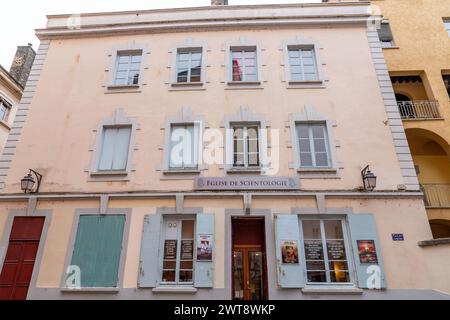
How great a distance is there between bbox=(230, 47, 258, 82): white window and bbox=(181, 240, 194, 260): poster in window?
5.79 metres

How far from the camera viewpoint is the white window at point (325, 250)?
25.2 ft

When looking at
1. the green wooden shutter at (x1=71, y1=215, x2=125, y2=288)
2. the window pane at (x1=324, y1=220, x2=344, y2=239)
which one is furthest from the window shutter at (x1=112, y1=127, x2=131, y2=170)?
the window pane at (x1=324, y1=220, x2=344, y2=239)

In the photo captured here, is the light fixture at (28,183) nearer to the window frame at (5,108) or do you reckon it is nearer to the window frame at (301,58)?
the window frame at (301,58)

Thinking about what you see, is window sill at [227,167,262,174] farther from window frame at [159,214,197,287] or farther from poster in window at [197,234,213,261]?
poster in window at [197,234,213,261]

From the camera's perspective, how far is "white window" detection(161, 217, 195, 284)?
7.85 meters

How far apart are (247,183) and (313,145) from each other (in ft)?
8.23

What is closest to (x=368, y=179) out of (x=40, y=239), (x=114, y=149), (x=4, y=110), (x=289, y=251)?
(x=289, y=251)

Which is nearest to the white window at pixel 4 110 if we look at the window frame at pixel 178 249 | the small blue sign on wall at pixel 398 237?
the window frame at pixel 178 249

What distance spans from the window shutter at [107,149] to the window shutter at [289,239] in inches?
220

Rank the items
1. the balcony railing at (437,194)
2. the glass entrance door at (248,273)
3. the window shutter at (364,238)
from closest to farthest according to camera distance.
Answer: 1. the window shutter at (364,238)
2. the glass entrance door at (248,273)
3. the balcony railing at (437,194)

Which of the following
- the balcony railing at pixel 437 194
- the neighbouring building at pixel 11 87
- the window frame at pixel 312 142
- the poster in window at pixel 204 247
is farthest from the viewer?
the neighbouring building at pixel 11 87

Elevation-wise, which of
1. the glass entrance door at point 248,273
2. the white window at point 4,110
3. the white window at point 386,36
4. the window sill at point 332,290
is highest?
the white window at point 386,36

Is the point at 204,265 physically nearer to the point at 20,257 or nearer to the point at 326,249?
the point at 326,249
